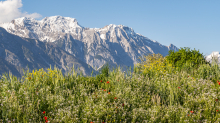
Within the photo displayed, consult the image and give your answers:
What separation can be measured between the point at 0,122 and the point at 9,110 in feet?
1.23

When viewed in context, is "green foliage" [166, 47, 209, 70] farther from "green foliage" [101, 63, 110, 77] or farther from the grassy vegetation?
"green foliage" [101, 63, 110, 77]

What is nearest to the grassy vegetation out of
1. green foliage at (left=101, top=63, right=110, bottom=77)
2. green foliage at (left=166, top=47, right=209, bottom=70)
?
green foliage at (left=101, top=63, right=110, bottom=77)

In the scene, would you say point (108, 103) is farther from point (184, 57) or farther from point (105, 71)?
point (184, 57)

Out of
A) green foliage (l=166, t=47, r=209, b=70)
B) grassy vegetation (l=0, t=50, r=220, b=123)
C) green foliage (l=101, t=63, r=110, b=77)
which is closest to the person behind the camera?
grassy vegetation (l=0, t=50, r=220, b=123)

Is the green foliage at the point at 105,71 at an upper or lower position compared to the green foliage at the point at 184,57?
lower

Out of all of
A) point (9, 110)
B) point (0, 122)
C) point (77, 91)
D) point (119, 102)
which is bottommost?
point (0, 122)

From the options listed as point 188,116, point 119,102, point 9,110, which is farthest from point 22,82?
point 188,116

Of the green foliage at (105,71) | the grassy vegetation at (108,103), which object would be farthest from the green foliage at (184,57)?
the green foliage at (105,71)

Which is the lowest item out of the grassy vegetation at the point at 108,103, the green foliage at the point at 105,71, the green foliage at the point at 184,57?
the grassy vegetation at the point at 108,103

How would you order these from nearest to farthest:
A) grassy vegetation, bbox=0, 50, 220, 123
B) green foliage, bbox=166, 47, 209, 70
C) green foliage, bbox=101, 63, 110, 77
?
grassy vegetation, bbox=0, 50, 220, 123
green foliage, bbox=101, 63, 110, 77
green foliage, bbox=166, 47, 209, 70

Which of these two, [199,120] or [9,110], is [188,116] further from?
[9,110]

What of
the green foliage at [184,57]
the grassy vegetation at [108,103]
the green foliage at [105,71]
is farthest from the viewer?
the green foliage at [184,57]

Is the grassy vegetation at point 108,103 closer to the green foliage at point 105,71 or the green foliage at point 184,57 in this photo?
the green foliage at point 105,71

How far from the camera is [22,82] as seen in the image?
26.6 feet
